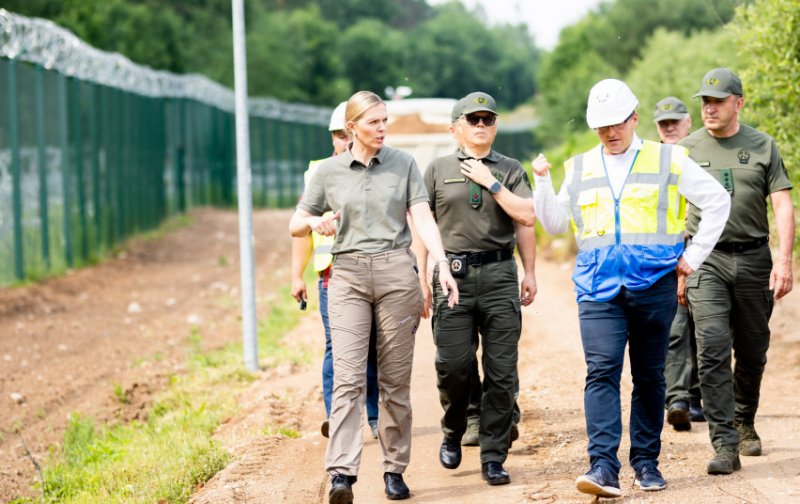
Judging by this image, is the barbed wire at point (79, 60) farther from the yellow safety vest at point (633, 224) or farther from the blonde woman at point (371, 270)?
the yellow safety vest at point (633, 224)

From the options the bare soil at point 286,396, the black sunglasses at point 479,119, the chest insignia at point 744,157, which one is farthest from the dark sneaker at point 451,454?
the chest insignia at point 744,157

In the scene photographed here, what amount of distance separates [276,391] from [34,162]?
7658 millimetres

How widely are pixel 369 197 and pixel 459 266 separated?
0.72 metres

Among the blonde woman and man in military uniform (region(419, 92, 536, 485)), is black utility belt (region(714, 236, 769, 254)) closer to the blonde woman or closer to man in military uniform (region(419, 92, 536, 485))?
man in military uniform (region(419, 92, 536, 485))

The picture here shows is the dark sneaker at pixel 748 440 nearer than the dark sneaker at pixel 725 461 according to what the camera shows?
No

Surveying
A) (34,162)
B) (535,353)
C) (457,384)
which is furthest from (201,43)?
(457,384)

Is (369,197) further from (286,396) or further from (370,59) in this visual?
(370,59)

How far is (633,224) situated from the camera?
235 inches

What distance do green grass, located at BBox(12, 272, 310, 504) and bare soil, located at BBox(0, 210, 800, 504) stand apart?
153 millimetres

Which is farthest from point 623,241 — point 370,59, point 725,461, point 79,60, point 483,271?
point 370,59

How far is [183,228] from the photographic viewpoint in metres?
25.8

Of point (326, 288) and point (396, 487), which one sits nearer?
point (396, 487)

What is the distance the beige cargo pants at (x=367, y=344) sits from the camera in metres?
6.09

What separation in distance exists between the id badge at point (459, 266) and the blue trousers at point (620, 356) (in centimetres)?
77
